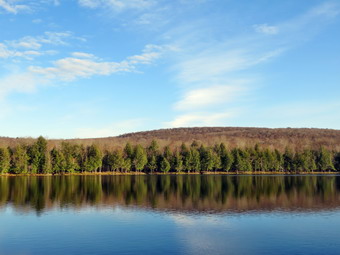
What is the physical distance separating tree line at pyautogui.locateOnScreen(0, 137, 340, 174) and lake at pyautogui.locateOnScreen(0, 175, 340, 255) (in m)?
81.8

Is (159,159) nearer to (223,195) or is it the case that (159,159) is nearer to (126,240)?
(223,195)

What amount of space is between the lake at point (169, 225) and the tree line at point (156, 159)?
8183 cm

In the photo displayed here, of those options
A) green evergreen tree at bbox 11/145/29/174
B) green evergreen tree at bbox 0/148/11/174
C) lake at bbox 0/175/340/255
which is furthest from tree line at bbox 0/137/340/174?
lake at bbox 0/175/340/255

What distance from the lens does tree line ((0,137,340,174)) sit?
447 ft

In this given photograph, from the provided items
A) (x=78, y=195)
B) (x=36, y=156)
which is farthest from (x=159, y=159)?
(x=78, y=195)

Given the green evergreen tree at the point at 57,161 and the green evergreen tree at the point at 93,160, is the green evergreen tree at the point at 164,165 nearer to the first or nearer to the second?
the green evergreen tree at the point at 93,160

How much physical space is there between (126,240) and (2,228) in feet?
46.7

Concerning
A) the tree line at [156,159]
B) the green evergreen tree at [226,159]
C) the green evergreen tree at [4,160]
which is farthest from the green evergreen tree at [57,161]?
the green evergreen tree at [226,159]

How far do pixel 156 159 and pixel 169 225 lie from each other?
124 metres

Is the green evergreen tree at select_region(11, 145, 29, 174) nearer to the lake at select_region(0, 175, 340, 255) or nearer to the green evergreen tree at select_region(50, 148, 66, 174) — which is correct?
the green evergreen tree at select_region(50, 148, 66, 174)

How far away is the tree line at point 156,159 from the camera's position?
136125mm

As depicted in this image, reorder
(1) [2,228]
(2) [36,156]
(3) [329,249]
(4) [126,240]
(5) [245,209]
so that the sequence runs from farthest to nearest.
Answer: (2) [36,156]
(5) [245,209]
(1) [2,228]
(4) [126,240]
(3) [329,249]

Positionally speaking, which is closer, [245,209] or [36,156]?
[245,209]

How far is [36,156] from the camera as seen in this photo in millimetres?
134750
